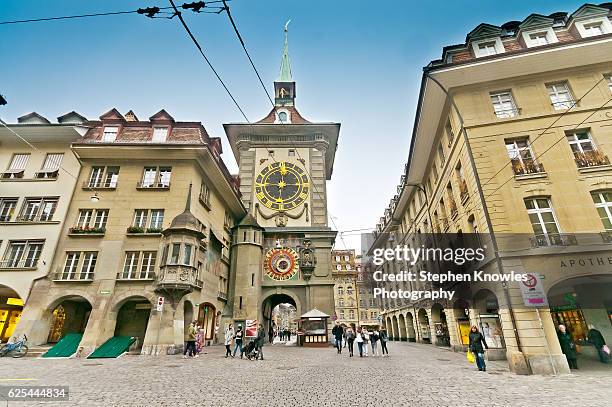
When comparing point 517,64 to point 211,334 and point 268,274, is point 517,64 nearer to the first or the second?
point 268,274

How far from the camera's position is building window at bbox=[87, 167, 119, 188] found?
21.1 meters

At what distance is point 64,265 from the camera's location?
1856 centimetres

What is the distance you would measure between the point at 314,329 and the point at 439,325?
1184 centimetres

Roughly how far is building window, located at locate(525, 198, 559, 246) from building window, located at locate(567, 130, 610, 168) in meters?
2.63

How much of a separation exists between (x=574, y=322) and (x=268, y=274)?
22416 millimetres

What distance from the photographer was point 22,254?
1886cm

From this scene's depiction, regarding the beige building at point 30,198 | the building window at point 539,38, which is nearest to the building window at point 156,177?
the beige building at point 30,198

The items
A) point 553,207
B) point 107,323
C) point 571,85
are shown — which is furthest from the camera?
point 107,323

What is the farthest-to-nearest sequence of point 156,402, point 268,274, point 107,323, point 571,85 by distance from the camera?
1. point 268,274
2. point 107,323
3. point 571,85
4. point 156,402

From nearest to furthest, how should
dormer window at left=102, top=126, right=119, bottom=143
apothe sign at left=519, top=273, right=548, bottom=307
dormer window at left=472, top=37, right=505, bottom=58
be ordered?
apothe sign at left=519, top=273, right=548, bottom=307
dormer window at left=472, top=37, right=505, bottom=58
dormer window at left=102, top=126, right=119, bottom=143

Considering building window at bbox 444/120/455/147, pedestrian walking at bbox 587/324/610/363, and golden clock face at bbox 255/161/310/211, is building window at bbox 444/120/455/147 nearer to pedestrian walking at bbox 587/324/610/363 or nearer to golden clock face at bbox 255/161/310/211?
pedestrian walking at bbox 587/324/610/363

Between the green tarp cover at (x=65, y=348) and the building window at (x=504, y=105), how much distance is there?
2614 centimetres

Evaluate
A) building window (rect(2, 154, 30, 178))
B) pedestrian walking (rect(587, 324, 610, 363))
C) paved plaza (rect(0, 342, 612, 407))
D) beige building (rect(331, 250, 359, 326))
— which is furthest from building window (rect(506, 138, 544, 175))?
beige building (rect(331, 250, 359, 326))

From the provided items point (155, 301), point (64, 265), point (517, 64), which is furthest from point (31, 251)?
point (517, 64)
